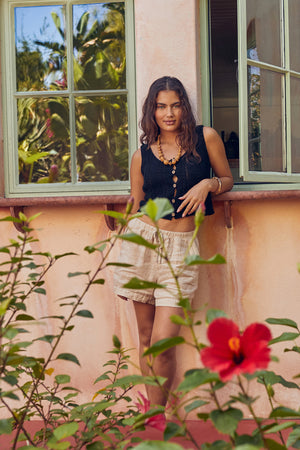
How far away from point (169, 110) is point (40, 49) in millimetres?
942

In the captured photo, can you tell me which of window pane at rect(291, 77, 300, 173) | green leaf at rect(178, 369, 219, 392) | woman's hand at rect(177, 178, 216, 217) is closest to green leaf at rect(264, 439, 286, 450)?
green leaf at rect(178, 369, 219, 392)

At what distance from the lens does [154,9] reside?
3.09 meters

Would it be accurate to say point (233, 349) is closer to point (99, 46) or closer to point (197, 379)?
point (197, 379)

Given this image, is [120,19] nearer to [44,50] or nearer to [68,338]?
[44,50]

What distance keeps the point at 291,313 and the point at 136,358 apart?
781 mm

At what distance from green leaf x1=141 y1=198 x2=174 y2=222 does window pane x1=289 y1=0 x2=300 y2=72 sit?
2292 millimetres

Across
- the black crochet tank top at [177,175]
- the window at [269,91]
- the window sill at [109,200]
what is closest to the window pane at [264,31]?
the window at [269,91]

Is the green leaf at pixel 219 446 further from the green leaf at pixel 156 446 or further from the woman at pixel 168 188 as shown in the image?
the woman at pixel 168 188

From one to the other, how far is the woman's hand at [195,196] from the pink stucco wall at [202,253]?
0.33m

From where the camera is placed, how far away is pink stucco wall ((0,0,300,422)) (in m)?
3.08

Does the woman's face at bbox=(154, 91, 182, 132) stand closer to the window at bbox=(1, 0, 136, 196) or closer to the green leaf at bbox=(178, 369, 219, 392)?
the window at bbox=(1, 0, 136, 196)

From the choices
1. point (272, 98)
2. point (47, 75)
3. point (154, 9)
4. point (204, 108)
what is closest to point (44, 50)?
point (47, 75)

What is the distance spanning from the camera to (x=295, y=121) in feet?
10.5

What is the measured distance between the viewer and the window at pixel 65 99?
333cm
